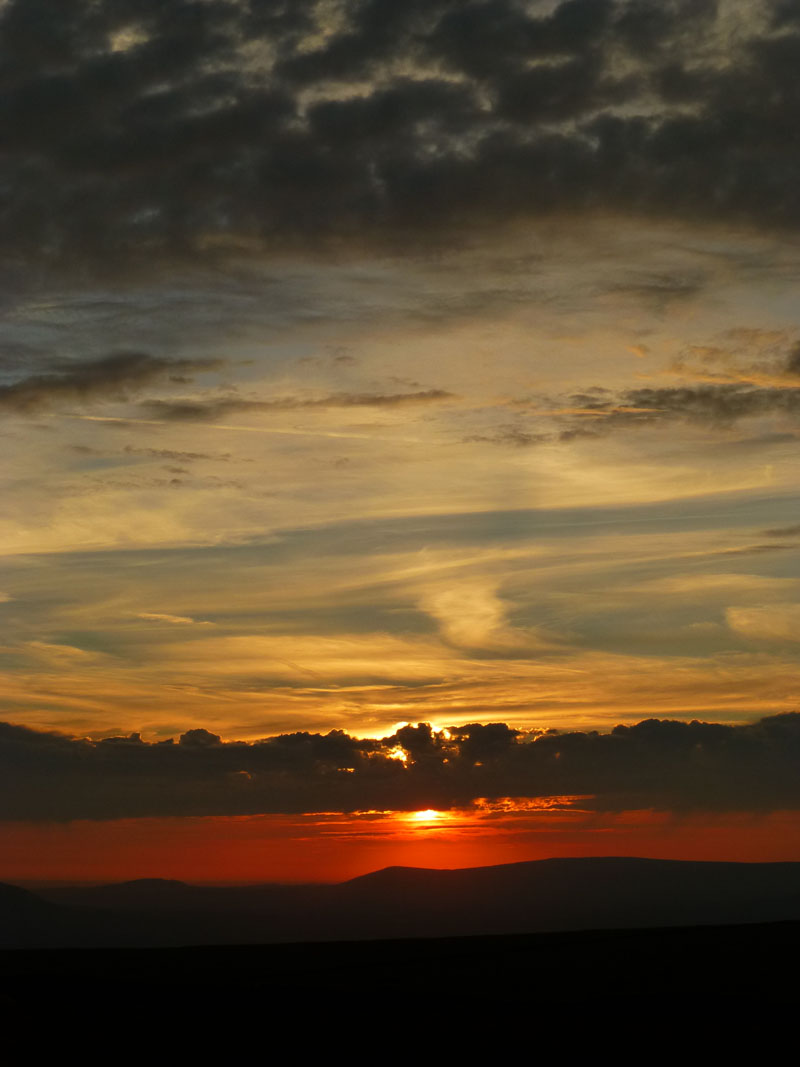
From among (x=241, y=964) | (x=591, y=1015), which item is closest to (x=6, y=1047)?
(x=591, y=1015)

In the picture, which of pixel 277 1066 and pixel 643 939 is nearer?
pixel 277 1066

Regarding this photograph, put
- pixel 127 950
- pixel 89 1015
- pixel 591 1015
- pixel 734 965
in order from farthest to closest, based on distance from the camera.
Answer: pixel 127 950 < pixel 734 965 < pixel 89 1015 < pixel 591 1015

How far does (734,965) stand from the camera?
69.6 metres

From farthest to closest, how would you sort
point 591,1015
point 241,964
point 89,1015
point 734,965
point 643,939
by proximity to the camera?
point 643,939 → point 241,964 → point 734,965 → point 89,1015 → point 591,1015

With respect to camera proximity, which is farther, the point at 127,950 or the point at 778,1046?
the point at 127,950

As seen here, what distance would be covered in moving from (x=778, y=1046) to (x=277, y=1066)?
1954cm

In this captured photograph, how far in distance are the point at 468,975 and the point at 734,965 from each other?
52.3ft

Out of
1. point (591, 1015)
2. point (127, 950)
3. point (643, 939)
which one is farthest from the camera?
point (127, 950)

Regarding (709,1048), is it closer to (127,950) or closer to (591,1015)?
(591,1015)

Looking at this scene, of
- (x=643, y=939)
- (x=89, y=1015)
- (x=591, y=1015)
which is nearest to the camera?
(x=591, y=1015)

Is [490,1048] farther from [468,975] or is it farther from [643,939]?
[643,939]

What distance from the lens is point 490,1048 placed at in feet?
154

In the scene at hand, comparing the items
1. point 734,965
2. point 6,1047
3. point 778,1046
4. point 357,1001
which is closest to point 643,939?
point 734,965

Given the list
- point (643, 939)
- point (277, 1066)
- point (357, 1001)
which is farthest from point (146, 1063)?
point (643, 939)
